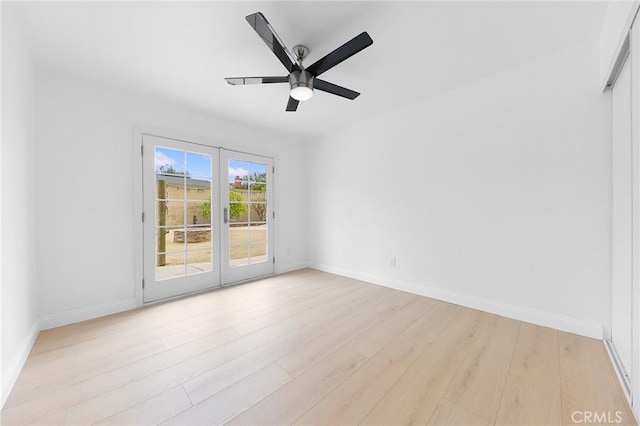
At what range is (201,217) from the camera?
3.32 m

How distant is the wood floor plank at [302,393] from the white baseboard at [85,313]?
217cm

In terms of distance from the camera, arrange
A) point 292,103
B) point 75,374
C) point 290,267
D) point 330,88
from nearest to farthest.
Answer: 1. point 75,374
2. point 330,88
3. point 292,103
4. point 290,267

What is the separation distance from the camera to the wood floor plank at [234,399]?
1.28m

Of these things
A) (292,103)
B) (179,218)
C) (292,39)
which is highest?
(292,39)

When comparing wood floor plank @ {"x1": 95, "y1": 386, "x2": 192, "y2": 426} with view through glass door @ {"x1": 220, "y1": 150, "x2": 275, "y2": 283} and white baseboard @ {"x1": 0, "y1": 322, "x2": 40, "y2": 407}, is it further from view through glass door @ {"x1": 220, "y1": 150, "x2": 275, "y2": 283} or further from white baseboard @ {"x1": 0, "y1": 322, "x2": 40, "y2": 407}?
view through glass door @ {"x1": 220, "y1": 150, "x2": 275, "y2": 283}

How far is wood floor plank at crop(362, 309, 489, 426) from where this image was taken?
4.25 feet

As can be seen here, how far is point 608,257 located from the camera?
1998 millimetres

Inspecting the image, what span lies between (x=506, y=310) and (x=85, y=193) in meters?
4.35

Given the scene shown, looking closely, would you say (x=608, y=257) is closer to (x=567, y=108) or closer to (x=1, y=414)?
Answer: (x=567, y=108)

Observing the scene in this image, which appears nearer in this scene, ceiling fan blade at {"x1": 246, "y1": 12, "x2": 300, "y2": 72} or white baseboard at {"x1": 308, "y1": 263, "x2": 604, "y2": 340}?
ceiling fan blade at {"x1": 246, "y1": 12, "x2": 300, "y2": 72}

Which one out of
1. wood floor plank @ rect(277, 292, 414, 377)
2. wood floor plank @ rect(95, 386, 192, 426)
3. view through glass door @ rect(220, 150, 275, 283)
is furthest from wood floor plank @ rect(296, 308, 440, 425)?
view through glass door @ rect(220, 150, 275, 283)

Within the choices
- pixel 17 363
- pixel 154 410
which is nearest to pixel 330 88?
pixel 154 410

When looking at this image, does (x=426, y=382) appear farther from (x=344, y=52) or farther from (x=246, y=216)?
(x=246, y=216)

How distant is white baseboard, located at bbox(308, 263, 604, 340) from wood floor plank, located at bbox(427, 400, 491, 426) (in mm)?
1542
